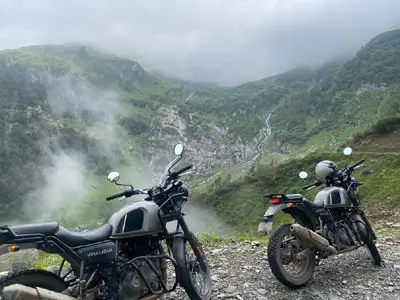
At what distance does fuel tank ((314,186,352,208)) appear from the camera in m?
6.98

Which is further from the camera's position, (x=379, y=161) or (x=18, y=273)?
(x=379, y=161)

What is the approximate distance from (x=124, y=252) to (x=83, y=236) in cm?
63

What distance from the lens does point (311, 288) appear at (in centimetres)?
599

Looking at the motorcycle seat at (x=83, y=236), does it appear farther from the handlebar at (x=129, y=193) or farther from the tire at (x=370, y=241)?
the tire at (x=370, y=241)

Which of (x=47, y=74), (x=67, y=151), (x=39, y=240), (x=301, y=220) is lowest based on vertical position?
(x=301, y=220)

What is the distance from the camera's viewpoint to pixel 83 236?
4.22 meters

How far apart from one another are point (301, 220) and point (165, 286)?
2802 mm

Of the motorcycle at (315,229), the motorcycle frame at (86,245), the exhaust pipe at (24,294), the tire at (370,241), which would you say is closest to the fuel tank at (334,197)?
the motorcycle at (315,229)

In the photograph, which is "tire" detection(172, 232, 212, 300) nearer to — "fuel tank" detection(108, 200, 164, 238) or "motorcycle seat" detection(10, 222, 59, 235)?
"fuel tank" detection(108, 200, 164, 238)

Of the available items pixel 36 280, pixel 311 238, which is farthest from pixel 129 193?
pixel 311 238

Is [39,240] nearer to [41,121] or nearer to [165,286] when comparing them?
[165,286]

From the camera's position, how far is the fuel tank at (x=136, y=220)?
448cm

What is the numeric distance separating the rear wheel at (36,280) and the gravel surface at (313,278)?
2058 mm

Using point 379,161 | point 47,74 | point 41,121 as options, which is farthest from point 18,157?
point 379,161
